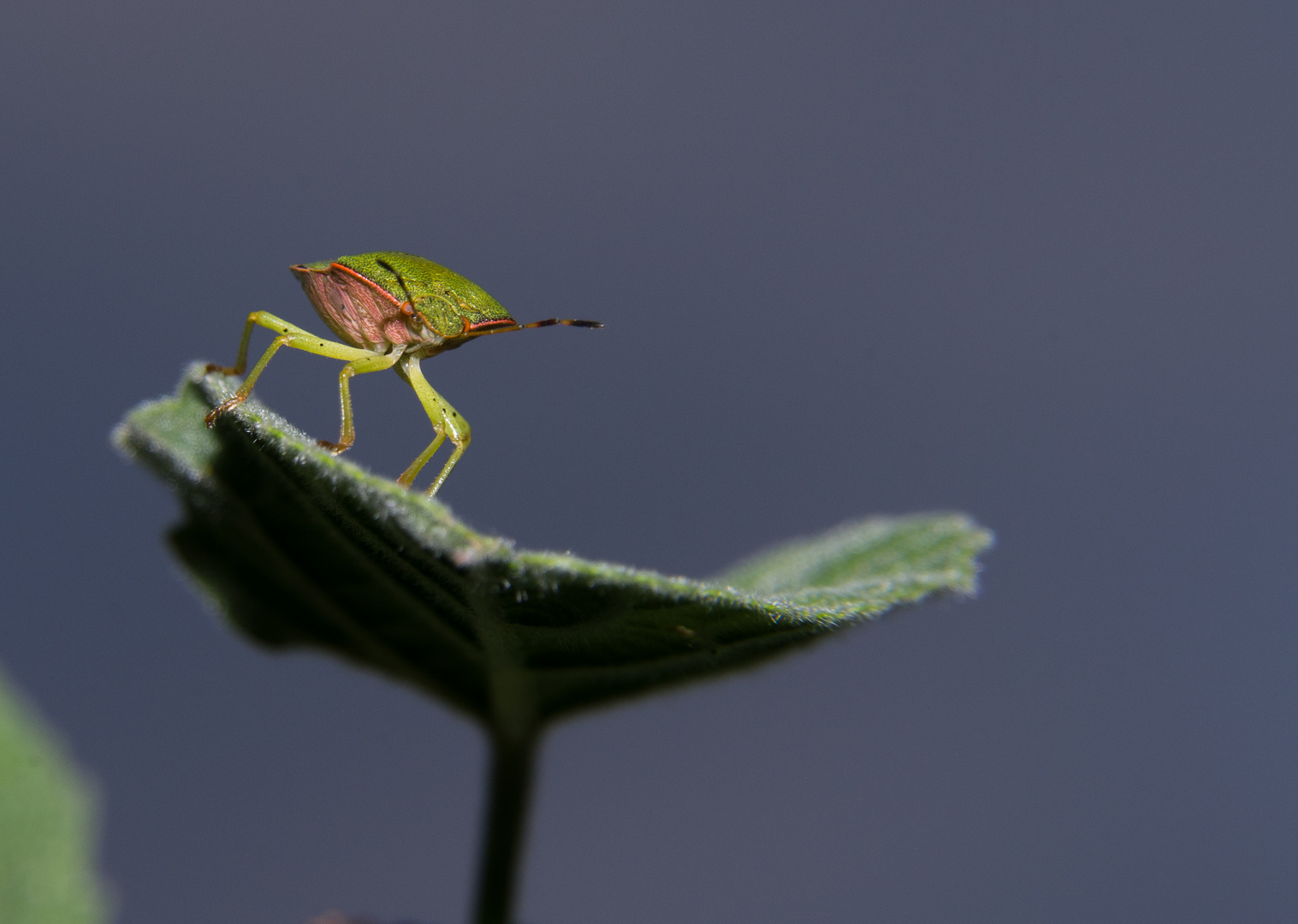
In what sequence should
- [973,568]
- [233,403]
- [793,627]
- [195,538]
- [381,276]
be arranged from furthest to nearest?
[381,276] < [195,538] < [973,568] < [793,627] < [233,403]

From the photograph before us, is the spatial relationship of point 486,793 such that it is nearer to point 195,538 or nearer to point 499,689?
point 499,689

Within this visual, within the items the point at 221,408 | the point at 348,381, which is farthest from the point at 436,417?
the point at 221,408

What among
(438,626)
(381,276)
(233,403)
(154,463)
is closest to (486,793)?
(438,626)

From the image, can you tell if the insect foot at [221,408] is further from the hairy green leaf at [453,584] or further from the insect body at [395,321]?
the insect body at [395,321]

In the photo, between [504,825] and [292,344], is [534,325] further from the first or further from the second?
[504,825]

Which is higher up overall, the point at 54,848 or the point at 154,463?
the point at 154,463

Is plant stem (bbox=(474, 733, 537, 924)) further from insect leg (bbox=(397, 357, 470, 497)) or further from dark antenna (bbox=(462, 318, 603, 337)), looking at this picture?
dark antenna (bbox=(462, 318, 603, 337))

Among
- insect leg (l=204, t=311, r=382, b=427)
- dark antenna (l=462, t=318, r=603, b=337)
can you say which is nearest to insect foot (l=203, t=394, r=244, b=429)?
insect leg (l=204, t=311, r=382, b=427)

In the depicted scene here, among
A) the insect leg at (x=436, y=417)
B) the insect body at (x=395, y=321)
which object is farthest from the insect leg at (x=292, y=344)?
the insect leg at (x=436, y=417)
